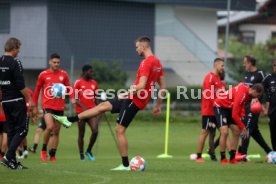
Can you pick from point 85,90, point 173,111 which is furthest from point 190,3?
point 85,90

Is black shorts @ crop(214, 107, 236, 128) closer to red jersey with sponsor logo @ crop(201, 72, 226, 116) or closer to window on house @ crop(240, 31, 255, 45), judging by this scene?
red jersey with sponsor logo @ crop(201, 72, 226, 116)

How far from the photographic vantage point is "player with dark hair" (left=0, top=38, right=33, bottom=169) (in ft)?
47.3

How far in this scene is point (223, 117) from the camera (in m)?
17.8

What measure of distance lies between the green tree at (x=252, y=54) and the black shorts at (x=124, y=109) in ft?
86.7

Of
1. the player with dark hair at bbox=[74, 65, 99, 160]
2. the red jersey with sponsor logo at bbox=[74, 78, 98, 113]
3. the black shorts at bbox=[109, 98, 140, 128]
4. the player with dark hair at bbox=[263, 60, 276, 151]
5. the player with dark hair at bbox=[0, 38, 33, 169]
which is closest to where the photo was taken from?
the player with dark hair at bbox=[0, 38, 33, 169]

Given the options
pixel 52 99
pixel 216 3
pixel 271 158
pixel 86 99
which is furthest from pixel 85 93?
pixel 216 3

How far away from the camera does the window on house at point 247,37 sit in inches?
2643

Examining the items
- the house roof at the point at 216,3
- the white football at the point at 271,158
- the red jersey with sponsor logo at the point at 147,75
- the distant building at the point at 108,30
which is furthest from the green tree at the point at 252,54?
the red jersey with sponsor logo at the point at 147,75

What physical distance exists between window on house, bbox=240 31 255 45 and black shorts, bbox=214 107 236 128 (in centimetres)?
4954

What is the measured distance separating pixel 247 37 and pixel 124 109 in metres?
54.0

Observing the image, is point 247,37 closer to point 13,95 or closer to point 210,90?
point 210,90

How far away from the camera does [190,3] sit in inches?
1833

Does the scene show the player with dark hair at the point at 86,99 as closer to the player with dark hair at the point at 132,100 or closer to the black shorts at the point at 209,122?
the black shorts at the point at 209,122

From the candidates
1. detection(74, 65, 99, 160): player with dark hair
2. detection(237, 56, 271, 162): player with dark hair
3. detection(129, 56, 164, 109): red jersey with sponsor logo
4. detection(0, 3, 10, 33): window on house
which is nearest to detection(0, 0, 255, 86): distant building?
detection(0, 3, 10, 33): window on house
